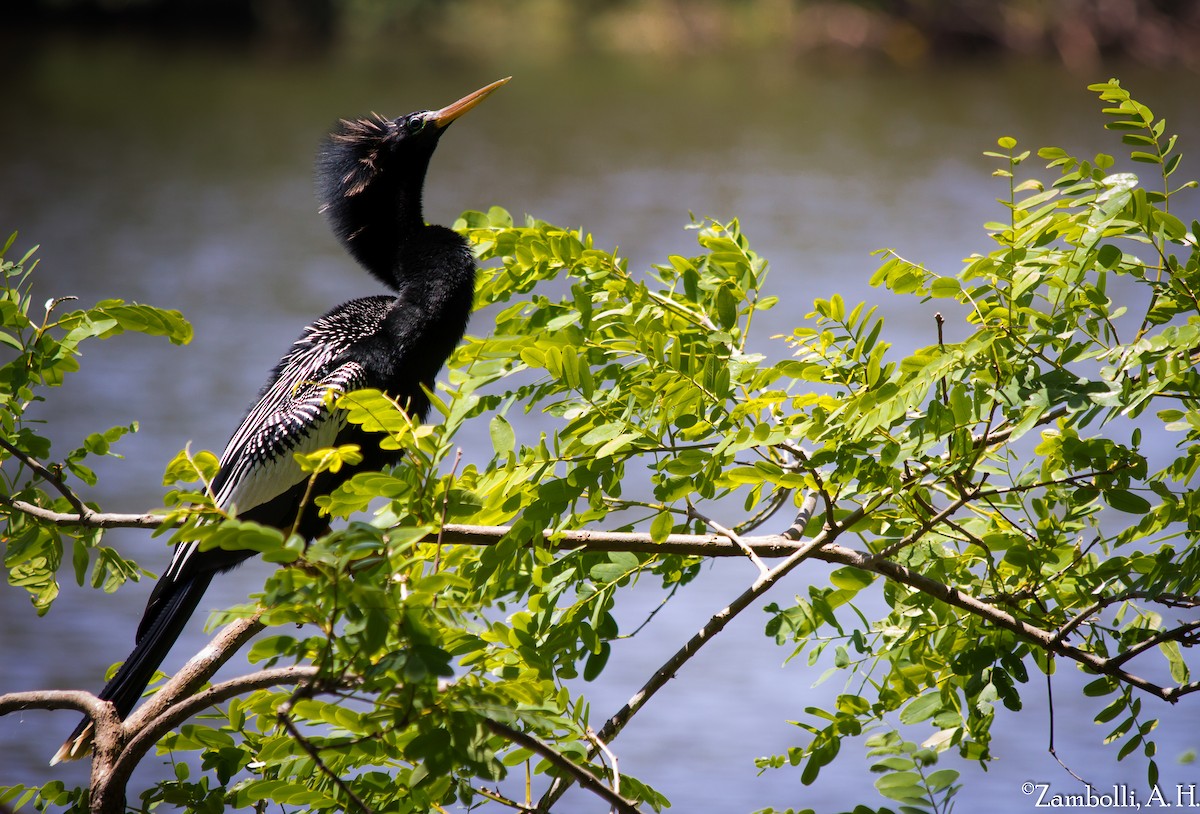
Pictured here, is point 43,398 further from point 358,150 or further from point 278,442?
point 358,150

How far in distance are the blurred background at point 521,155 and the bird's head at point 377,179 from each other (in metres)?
1.14

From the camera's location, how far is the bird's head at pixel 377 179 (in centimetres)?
289

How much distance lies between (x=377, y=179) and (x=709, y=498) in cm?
157

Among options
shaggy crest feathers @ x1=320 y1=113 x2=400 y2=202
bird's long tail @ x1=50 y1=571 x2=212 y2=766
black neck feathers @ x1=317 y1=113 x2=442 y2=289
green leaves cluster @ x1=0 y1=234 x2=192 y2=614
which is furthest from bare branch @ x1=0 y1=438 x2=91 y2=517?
shaggy crest feathers @ x1=320 y1=113 x2=400 y2=202

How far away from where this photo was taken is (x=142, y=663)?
7.20 ft

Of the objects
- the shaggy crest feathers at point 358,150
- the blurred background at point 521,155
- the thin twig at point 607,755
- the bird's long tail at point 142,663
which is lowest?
the thin twig at point 607,755

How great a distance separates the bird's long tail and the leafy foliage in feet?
1.00

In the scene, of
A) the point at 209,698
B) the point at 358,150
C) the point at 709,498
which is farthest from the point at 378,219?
the point at 209,698

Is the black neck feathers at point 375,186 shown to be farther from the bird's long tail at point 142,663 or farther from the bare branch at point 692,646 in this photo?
the bare branch at point 692,646

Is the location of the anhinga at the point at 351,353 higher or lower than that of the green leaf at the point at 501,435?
higher

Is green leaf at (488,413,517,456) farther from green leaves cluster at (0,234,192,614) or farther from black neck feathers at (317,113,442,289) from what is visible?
black neck feathers at (317,113,442,289)

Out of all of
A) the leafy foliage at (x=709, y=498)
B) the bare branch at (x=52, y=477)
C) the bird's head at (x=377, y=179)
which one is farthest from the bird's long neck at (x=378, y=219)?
the bare branch at (x=52, y=477)

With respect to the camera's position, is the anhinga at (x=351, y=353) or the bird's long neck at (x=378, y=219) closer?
the anhinga at (x=351, y=353)

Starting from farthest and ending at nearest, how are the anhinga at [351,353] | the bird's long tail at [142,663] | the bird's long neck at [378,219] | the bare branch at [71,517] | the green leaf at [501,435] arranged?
the bird's long neck at [378,219] → the anhinga at [351,353] → the bird's long tail at [142,663] → the bare branch at [71,517] → the green leaf at [501,435]
